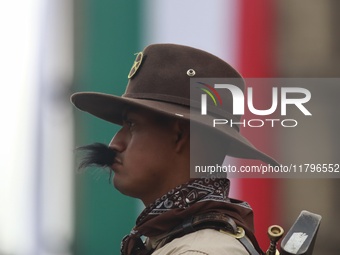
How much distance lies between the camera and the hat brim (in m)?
2.78

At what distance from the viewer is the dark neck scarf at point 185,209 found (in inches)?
105

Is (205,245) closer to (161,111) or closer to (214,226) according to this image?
(214,226)

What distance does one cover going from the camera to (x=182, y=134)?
2.85m

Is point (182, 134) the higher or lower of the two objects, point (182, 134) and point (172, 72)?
the lower

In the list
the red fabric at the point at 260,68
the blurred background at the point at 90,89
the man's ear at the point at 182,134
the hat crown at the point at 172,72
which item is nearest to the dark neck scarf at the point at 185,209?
the man's ear at the point at 182,134

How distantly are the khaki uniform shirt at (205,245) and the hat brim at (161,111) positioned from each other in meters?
0.35

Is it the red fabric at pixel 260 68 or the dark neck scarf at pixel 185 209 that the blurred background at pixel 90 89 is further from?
the dark neck scarf at pixel 185 209

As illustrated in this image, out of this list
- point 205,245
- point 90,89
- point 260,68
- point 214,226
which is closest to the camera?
point 205,245

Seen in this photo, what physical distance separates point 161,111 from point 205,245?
441 millimetres

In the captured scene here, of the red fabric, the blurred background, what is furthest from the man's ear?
the blurred background

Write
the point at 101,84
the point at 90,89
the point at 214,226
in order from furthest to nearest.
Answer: the point at 90,89, the point at 101,84, the point at 214,226

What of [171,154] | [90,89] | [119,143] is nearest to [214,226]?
[171,154]

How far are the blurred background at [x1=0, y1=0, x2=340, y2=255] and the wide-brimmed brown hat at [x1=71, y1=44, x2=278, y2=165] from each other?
3.99m

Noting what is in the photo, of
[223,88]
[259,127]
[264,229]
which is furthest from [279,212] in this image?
[223,88]
